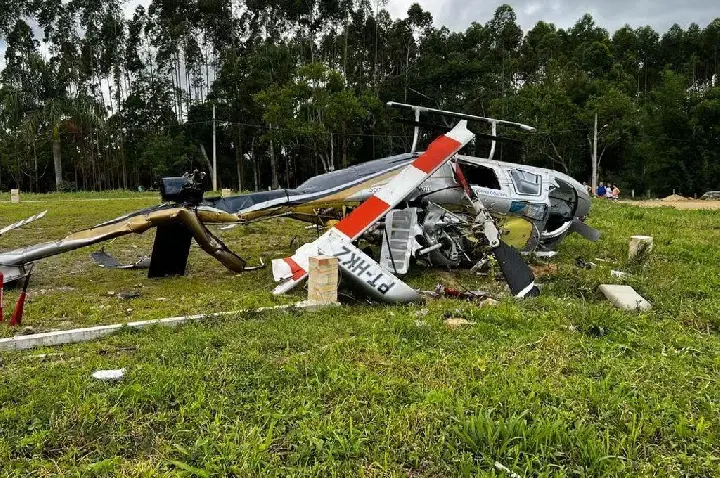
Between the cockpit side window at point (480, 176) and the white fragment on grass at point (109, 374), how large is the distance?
23.5 ft

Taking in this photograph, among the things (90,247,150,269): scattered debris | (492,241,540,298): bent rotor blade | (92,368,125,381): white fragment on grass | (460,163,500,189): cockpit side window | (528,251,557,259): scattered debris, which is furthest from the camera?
(528,251,557,259): scattered debris

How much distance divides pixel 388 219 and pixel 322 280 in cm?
239

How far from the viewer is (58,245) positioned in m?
7.20

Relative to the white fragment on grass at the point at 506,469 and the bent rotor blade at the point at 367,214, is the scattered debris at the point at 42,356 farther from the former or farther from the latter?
the white fragment on grass at the point at 506,469

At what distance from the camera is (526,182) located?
9836mm

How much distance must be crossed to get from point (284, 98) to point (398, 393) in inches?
1389

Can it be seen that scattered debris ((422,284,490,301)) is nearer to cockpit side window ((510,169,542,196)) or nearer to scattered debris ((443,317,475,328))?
scattered debris ((443,317,475,328))

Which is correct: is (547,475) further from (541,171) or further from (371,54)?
(371,54)

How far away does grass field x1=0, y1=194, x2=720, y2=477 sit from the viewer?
314 centimetres

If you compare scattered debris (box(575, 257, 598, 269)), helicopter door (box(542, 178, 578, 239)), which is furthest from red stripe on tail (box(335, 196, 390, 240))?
helicopter door (box(542, 178, 578, 239))

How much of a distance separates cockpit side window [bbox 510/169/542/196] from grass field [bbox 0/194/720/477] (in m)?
3.13

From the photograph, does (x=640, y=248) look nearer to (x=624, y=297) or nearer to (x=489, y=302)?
(x=624, y=297)

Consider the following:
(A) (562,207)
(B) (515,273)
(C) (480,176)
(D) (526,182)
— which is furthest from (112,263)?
(A) (562,207)

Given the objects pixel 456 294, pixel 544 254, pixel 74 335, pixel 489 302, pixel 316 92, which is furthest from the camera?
pixel 316 92
